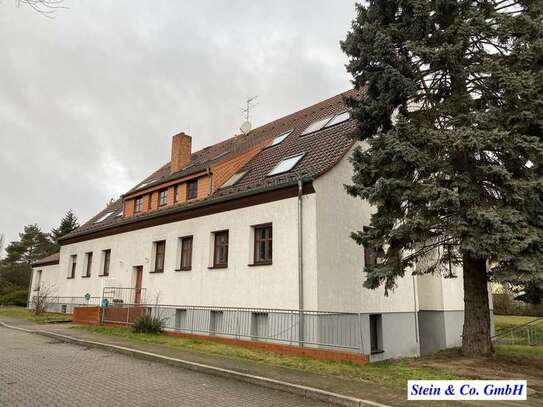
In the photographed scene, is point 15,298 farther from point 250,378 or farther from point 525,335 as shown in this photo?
point 525,335

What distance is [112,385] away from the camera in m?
7.74

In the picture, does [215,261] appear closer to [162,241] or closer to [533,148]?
[162,241]

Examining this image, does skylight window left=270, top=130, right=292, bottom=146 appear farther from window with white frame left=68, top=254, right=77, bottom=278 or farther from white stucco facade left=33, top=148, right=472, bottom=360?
window with white frame left=68, top=254, right=77, bottom=278

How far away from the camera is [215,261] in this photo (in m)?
16.7

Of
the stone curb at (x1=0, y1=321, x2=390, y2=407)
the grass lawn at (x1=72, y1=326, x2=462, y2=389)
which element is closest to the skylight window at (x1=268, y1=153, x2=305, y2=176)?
the grass lawn at (x1=72, y1=326, x2=462, y2=389)

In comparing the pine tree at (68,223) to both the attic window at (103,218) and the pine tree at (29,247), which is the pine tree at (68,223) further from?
the attic window at (103,218)

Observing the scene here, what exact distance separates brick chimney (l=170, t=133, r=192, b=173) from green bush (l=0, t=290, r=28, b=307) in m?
22.0

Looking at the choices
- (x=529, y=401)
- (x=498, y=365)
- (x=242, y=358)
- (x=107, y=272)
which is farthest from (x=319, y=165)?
(x=107, y=272)

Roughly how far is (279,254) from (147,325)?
5644 mm

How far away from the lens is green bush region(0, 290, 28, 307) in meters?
36.6

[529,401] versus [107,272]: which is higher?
[107,272]

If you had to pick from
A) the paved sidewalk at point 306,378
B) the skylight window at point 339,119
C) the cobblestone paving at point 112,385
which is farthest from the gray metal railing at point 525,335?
the cobblestone paving at point 112,385

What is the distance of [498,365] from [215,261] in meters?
10.2

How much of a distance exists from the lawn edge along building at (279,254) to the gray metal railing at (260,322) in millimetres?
42
